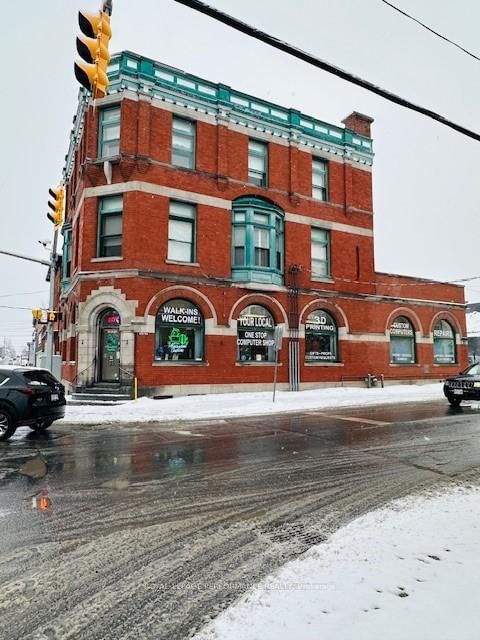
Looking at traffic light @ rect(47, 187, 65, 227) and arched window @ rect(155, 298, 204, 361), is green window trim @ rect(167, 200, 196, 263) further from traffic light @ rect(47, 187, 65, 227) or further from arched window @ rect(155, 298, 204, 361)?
traffic light @ rect(47, 187, 65, 227)

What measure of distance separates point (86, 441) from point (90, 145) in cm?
1383

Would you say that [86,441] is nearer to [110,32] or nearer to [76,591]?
[76,591]

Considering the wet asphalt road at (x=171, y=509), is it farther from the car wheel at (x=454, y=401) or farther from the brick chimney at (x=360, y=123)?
the brick chimney at (x=360, y=123)

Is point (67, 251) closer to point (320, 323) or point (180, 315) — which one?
point (180, 315)

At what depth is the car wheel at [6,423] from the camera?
9.77m

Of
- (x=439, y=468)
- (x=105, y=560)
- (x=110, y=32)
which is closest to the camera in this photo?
(x=105, y=560)

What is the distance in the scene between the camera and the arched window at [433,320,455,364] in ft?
89.2

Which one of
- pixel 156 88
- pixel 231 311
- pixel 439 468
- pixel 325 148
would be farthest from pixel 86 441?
pixel 325 148

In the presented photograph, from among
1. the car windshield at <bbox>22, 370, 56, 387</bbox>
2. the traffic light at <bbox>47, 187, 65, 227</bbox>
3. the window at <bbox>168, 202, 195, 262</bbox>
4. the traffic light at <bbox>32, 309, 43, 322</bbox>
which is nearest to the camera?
the car windshield at <bbox>22, 370, 56, 387</bbox>

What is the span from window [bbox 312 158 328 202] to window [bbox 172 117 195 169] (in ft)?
22.3

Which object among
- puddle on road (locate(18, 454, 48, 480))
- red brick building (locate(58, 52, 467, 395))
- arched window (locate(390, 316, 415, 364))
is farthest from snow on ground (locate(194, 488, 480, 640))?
arched window (locate(390, 316, 415, 364))

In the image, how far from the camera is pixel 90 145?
62.3 ft

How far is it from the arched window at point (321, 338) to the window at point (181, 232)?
6.91m

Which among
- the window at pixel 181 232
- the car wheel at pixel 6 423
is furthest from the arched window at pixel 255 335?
the car wheel at pixel 6 423
